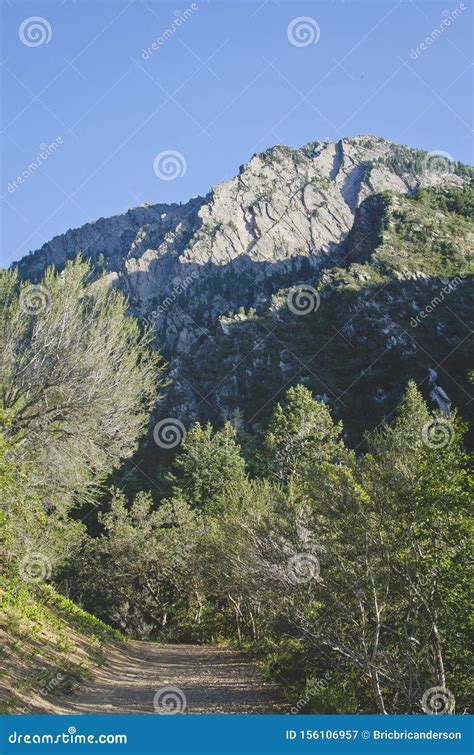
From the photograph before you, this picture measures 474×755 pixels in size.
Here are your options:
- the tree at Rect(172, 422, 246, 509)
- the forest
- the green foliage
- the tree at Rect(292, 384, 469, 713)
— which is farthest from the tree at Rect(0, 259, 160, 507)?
the tree at Rect(172, 422, 246, 509)

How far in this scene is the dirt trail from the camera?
508 inches

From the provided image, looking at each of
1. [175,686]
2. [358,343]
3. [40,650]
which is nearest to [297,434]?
[358,343]

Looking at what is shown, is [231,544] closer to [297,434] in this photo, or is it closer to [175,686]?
[175,686]

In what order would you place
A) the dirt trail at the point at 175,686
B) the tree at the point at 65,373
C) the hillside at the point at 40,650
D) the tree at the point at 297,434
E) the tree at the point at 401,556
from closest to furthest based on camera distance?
the tree at the point at 401,556 < the hillside at the point at 40,650 < the dirt trail at the point at 175,686 < the tree at the point at 65,373 < the tree at the point at 297,434

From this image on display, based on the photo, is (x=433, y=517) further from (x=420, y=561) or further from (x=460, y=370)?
(x=460, y=370)

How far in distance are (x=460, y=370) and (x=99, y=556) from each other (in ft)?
177

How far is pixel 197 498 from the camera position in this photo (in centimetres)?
5031

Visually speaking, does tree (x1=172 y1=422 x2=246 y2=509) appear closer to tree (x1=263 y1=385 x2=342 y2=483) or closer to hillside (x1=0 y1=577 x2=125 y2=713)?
tree (x1=263 y1=385 x2=342 y2=483)

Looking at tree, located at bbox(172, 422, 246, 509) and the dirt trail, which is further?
tree, located at bbox(172, 422, 246, 509)

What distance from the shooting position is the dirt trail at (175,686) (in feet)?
42.3

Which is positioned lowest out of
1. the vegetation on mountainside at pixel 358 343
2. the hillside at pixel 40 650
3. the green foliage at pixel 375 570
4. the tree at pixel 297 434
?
the hillside at pixel 40 650

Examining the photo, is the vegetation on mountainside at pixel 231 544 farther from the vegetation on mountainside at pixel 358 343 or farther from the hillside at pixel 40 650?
the vegetation on mountainside at pixel 358 343

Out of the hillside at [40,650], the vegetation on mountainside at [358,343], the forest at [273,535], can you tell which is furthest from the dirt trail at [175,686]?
the vegetation on mountainside at [358,343]

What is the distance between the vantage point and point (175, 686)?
1661 centimetres
